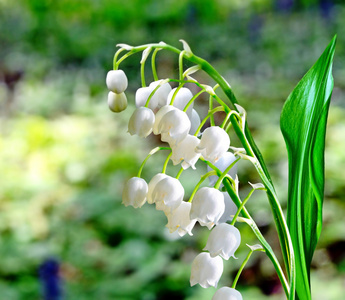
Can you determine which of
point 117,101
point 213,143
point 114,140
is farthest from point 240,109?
point 114,140

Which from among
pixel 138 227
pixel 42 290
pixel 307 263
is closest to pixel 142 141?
pixel 138 227

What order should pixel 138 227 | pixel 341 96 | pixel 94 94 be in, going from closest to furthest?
pixel 138 227 → pixel 341 96 → pixel 94 94

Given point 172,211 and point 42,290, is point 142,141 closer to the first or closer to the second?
point 42,290

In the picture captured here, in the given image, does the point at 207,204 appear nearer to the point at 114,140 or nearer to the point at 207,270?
the point at 207,270

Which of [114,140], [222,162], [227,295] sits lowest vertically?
[114,140]

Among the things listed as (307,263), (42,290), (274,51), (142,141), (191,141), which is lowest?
(42,290)

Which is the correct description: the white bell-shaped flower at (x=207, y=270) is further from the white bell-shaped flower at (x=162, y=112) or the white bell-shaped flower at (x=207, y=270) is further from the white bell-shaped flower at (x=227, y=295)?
the white bell-shaped flower at (x=162, y=112)

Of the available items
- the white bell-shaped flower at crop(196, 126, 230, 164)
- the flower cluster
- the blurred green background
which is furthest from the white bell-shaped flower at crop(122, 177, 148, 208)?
the blurred green background
